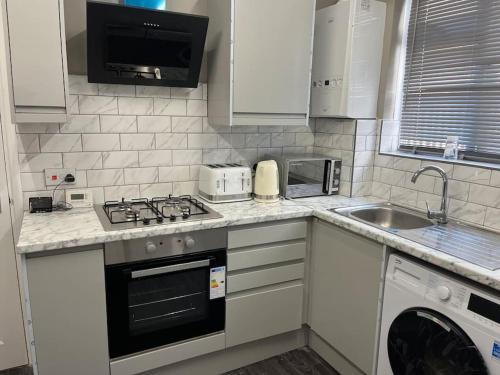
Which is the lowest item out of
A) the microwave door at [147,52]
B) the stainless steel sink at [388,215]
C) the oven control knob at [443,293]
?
the oven control knob at [443,293]

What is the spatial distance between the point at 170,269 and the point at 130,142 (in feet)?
2.73

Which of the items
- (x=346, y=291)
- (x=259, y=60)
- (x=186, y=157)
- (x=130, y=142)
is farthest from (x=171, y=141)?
(x=346, y=291)

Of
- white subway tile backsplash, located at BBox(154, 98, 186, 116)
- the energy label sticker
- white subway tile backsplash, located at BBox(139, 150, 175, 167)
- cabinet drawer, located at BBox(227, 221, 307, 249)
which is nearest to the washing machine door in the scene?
cabinet drawer, located at BBox(227, 221, 307, 249)

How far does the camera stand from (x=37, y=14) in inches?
63.6

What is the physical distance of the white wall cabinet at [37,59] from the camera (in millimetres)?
1597

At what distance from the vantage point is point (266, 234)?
6.83 ft

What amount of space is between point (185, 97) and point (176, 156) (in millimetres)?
371

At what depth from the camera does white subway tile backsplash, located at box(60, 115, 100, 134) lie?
203 cm

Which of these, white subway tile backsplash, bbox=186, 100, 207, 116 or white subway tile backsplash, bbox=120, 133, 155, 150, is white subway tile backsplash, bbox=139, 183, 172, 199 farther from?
white subway tile backsplash, bbox=186, 100, 207, 116

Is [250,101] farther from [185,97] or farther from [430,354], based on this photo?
[430,354]

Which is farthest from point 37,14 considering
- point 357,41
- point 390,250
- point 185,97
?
point 390,250

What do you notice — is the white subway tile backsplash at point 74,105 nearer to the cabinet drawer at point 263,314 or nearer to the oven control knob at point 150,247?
the oven control knob at point 150,247

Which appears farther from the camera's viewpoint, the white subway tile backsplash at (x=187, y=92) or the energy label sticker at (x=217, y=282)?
the white subway tile backsplash at (x=187, y=92)

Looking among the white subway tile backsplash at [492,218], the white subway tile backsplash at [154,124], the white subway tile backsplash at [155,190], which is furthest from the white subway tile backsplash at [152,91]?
the white subway tile backsplash at [492,218]
